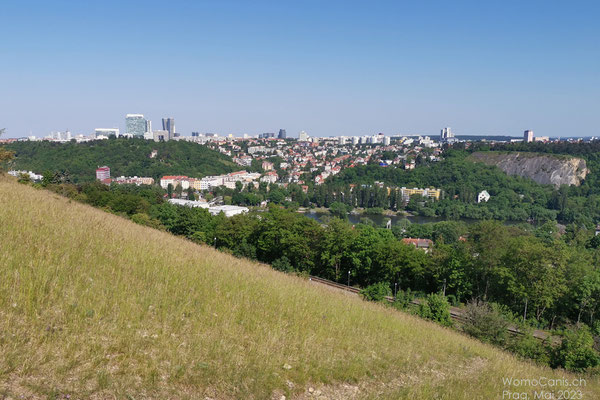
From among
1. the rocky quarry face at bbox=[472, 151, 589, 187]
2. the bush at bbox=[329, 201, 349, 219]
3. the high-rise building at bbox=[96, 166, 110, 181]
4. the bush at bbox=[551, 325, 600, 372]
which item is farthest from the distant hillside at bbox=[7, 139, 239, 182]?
the bush at bbox=[551, 325, 600, 372]

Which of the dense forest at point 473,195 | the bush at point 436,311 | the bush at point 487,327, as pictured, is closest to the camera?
the bush at point 487,327

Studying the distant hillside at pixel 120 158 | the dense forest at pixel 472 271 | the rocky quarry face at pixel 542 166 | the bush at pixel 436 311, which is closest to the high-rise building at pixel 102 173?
the distant hillside at pixel 120 158

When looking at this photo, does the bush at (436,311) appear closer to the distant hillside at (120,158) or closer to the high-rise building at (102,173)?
the high-rise building at (102,173)

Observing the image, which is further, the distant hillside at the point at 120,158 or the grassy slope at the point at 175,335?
the distant hillside at the point at 120,158

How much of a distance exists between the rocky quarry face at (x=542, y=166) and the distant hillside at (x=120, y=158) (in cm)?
7123

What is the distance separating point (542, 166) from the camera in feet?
313

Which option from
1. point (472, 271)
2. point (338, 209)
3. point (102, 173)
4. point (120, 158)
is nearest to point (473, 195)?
point (338, 209)

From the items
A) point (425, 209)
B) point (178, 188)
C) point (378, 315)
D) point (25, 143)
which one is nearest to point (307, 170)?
point (178, 188)

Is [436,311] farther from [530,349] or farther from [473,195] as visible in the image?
[473,195]

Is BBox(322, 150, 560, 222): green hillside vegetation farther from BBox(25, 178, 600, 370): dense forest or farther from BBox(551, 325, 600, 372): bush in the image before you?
BBox(551, 325, 600, 372): bush

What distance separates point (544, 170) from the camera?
310ft

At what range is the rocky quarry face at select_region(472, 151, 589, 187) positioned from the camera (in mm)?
90312

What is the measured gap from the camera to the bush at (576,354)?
1082cm

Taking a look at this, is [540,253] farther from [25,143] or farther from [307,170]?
[25,143]
